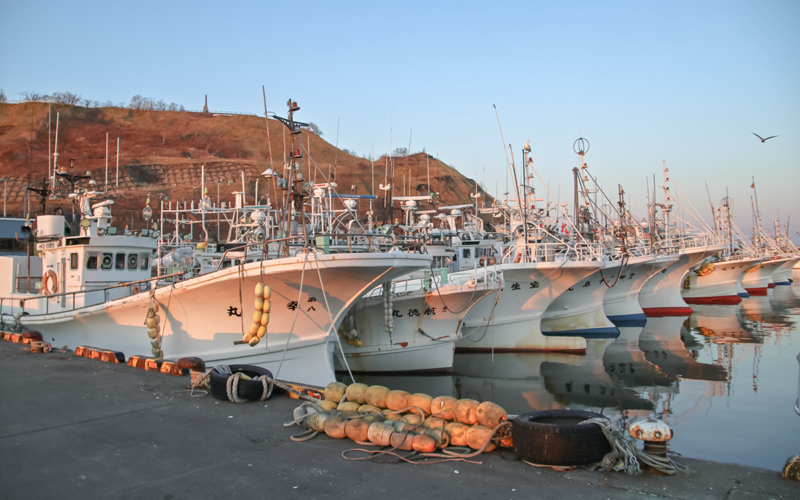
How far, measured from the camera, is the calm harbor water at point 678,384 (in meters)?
9.90

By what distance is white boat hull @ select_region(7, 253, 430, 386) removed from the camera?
10.4 metres

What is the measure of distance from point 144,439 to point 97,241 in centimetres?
969

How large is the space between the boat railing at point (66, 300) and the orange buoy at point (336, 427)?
28.2 ft

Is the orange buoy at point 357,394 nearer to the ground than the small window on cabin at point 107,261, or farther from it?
nearer to the ground

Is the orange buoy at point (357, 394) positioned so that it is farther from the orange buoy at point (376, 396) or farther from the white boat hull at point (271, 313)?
the white boat hull at point (271, 313)

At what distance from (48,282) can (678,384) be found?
17.2 metres

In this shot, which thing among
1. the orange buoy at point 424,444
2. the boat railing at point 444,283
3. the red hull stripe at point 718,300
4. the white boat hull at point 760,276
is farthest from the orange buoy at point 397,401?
the white boat hull at point 760,276

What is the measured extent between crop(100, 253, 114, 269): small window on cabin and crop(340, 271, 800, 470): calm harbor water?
673 centimetres

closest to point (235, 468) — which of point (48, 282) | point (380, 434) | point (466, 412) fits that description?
point (380, 434)

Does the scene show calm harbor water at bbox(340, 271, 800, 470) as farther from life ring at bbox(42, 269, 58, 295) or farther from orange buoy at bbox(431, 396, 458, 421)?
life ring at bbox(42, 269, 58, 295)

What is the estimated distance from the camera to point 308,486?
478 cm

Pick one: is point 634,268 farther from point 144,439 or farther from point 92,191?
point 144,439

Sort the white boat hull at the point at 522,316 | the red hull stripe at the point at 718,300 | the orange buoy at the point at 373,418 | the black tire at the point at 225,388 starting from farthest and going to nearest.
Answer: the red hull stripe at the point at 718,300 < the white boat hull at the point at 522,316 < the black tire at the point at 225,388 < the orange buoy at the point at 373,418

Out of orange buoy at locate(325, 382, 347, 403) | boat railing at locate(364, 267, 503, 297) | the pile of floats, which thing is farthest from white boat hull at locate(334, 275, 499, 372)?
the pile of floats
